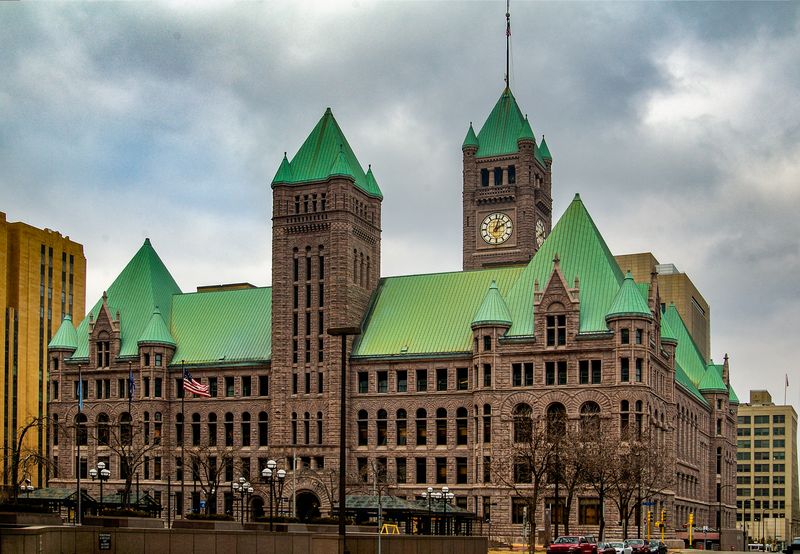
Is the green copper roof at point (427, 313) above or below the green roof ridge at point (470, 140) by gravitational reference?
below

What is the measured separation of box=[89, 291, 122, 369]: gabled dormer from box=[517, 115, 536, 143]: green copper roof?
51.7m

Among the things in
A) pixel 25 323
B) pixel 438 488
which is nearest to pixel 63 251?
pixel 25 323

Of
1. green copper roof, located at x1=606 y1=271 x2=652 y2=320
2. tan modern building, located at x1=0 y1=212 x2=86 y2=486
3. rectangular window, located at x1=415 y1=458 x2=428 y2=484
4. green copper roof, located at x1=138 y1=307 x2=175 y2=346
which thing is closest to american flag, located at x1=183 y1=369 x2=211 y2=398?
green copper roof, located at x1=138 y1=307 x2=175 y2=346

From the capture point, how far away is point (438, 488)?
112 m

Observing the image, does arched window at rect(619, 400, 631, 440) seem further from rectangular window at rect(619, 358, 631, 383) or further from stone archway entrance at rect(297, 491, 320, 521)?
stone archway entrance at rect(297, 491, 320, 521)

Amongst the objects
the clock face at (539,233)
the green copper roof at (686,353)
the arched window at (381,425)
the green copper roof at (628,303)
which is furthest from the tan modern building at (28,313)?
the green copper roof at (628,303)

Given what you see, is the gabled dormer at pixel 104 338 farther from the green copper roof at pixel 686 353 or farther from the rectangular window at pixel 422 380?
the green copper roof at pixel 686 353

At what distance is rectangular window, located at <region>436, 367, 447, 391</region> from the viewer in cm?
11425

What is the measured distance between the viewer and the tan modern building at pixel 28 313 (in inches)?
6781

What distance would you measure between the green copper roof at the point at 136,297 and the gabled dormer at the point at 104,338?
1.09 meters

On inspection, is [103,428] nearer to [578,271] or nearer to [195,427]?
[195,427]

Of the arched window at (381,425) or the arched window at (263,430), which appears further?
the arched window at (263,430)

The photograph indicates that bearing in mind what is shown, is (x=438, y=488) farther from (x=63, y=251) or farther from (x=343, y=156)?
(x=63, y=251)

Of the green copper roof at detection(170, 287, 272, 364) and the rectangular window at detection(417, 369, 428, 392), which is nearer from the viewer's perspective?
the rectangular window at detection(417, 369, 428, 392)
